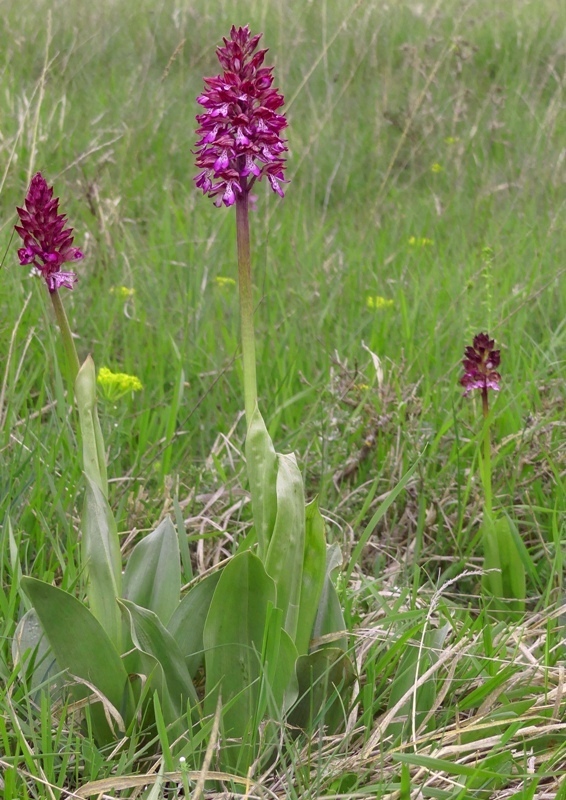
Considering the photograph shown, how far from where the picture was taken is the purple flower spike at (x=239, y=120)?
4.26ft

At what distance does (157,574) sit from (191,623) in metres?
0.12

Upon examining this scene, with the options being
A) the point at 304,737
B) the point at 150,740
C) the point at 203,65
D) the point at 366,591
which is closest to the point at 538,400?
the point at 366,591

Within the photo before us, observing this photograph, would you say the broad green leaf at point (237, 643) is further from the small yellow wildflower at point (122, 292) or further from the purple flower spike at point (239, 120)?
the small yellow wildflower at point (122, 292)

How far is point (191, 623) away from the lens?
1474 millimetres

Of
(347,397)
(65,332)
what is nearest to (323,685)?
(65,332)

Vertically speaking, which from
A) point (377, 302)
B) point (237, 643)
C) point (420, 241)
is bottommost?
point (237, 643)

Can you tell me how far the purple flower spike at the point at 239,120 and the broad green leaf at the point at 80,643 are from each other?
0.69m

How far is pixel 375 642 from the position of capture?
5.26ft

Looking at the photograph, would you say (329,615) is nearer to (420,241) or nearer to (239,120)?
(239,120)

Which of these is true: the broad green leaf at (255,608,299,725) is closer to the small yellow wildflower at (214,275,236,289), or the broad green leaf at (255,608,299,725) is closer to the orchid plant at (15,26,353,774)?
the orchid plant at (15,26,353,774)

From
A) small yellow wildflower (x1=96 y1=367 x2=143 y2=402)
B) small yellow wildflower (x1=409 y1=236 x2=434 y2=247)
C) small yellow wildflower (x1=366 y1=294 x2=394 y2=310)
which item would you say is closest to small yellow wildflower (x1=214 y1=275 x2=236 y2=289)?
small yellow wildflower (x1=366 y1=294 x2=394 y2=310)

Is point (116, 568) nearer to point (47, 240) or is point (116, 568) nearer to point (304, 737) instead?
point (304, 737)

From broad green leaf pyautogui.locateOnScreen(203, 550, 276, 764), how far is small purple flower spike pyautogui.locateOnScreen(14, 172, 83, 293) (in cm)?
56

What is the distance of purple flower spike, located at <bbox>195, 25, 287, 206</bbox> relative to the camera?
1.30m
